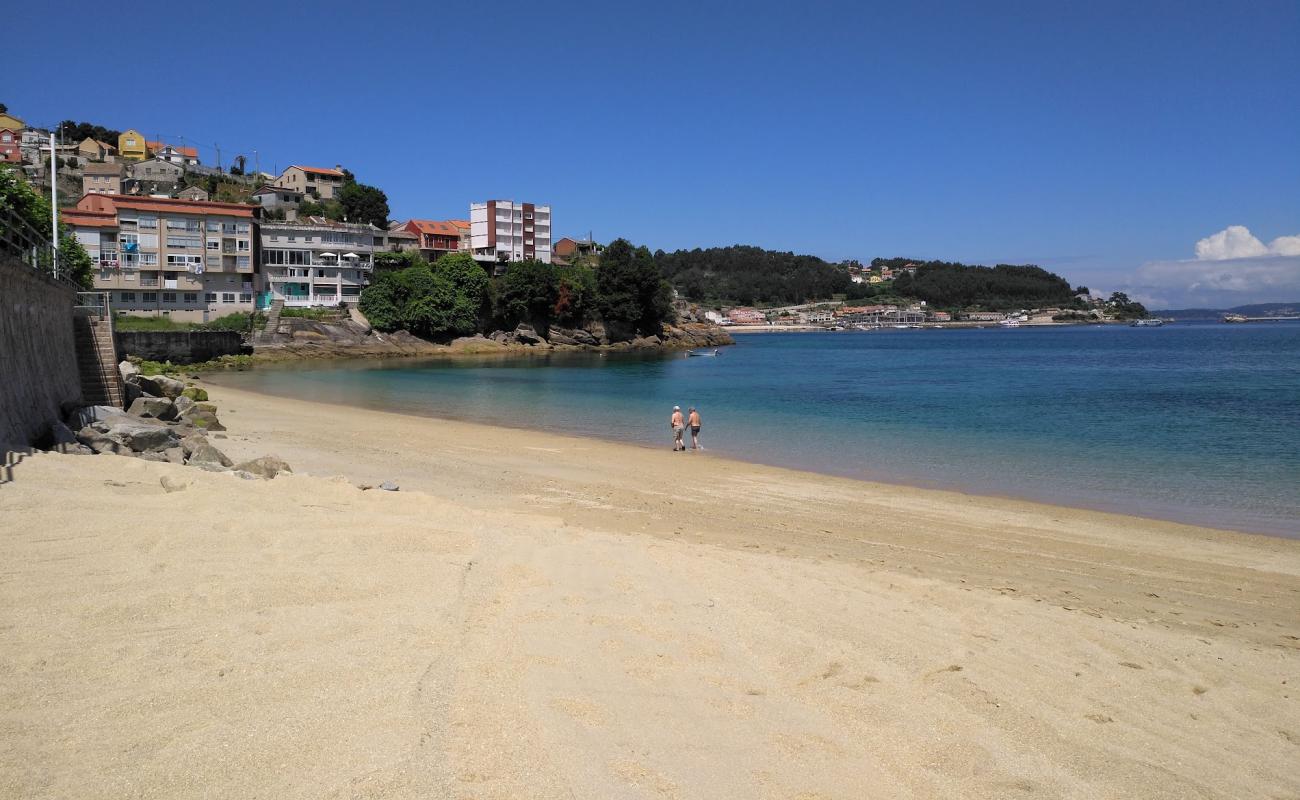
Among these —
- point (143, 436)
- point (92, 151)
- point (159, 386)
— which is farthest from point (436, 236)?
point (143, 436)

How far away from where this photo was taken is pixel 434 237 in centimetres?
11344

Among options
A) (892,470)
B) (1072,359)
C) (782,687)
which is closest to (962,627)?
(782,687)

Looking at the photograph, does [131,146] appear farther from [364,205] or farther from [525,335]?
[525,335]

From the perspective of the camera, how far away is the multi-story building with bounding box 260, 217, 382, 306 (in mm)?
82375

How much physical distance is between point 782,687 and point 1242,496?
57.9 ft

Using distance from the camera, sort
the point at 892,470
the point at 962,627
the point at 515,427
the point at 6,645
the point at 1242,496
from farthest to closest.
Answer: the point at 515,427 < the point at 892,470 < the point at 1242,496 < the point at 962,627 < the point at 6,645

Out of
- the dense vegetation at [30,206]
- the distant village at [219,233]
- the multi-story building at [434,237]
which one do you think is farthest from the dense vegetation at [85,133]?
the dense vegetation at [30,206]

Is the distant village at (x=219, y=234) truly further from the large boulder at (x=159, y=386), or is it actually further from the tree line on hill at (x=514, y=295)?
the large boulder at (x=159, y=386)

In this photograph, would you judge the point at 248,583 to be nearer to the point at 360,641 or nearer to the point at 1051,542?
the point at 360,641

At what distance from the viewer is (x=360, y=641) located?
609cm

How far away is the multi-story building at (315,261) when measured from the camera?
8238 cm

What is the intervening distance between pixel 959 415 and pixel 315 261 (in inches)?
2847

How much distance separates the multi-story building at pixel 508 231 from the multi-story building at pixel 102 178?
4567 centimetres

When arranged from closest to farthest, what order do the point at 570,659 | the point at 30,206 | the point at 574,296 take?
the point at 570,659
the point at 30,206
the point at 574,296
